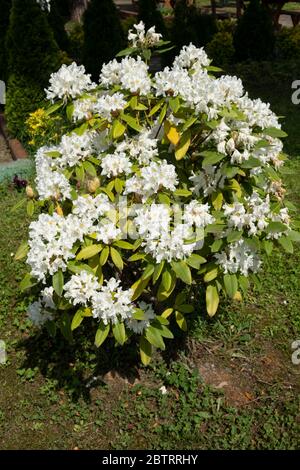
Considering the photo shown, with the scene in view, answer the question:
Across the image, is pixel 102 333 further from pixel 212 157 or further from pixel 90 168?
pixel 212 157

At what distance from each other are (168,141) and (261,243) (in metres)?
0.64

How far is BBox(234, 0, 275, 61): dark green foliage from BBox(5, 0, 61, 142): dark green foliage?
3.83 m

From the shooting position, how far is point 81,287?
2234 millimetres

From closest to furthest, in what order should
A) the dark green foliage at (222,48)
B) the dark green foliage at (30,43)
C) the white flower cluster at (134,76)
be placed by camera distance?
1. the white flower cluster at (134,76)
2. the dark green foliage at (30,43)
3. the dark green foliage at (222,48)

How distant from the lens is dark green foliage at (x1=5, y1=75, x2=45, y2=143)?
6480 millimetres

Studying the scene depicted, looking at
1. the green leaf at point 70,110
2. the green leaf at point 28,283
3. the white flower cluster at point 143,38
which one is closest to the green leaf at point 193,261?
the green leaf at point 28,283

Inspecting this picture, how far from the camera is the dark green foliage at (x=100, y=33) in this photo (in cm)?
800

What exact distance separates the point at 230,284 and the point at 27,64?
16.4ft

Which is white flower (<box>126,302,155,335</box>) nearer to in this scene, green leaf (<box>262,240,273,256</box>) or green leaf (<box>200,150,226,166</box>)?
green leaf (<box>262,240,273,256</box>)

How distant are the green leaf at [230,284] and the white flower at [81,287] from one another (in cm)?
58

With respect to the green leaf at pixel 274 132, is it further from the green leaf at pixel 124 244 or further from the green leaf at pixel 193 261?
the green leaf at pixel 124 244

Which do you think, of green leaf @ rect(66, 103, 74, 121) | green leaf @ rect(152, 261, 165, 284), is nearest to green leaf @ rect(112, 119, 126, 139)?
green leaf @ rect(66, 103, 74, 121)

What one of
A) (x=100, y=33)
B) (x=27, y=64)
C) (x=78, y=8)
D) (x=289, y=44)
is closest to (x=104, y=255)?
(x=27, y=64)
